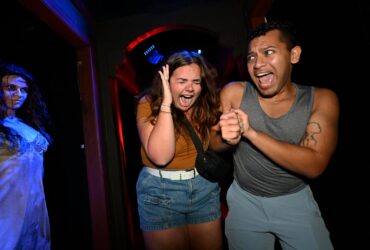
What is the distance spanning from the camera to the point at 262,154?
185 centimetres

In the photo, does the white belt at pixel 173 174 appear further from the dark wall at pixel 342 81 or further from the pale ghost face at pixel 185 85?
the dark wall at pixel 342 81

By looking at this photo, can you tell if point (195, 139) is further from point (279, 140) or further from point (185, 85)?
point (279, 140)

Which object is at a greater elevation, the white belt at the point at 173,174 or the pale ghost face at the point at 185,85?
Answer: the pale ghost face at the point at 185,85

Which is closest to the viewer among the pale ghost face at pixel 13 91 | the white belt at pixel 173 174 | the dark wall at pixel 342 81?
the dark wall at pixel 342 81

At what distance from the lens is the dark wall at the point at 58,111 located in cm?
268

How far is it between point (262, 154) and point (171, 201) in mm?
787

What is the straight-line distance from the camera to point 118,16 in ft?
13.7

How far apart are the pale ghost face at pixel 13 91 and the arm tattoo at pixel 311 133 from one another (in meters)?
2.63

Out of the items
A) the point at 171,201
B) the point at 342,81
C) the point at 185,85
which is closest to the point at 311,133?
the point at 342,81

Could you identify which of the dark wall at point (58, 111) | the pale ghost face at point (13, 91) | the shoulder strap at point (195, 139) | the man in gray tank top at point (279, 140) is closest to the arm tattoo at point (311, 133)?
the man in gray tank top at point (279, 140)

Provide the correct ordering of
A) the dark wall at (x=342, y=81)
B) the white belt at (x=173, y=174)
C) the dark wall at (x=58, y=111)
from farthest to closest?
the dark wall at (x=58, y=111)
the white belt at (x=173, y=174)
the dark wall at (x=342, y=81)

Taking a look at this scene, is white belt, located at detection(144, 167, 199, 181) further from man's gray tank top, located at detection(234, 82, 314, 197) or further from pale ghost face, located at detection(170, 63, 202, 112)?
pale ghost face, located at detection(170, 63, 202, 112)

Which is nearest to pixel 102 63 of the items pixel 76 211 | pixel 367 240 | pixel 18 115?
pixel 18 115

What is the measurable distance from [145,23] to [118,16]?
1.57 feet
